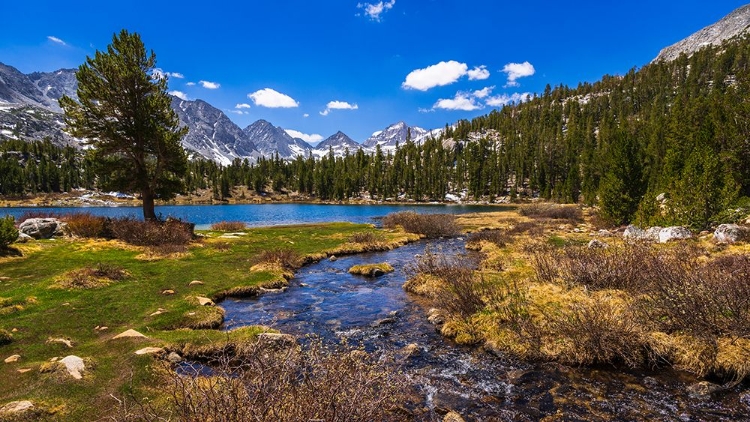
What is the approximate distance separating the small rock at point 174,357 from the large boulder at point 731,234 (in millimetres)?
33351

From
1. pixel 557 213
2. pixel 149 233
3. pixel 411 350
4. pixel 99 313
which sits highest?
pixel 557 213

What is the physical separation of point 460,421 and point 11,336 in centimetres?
1454

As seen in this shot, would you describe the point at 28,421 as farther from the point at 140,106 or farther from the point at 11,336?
the point at 140,106

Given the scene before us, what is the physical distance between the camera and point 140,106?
112ft

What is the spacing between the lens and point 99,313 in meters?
15.6

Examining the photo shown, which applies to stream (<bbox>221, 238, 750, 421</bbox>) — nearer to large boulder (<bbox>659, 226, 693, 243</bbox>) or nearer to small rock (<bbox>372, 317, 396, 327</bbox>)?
small rock (<bbox>372, 317, 396, 327</bbox>)

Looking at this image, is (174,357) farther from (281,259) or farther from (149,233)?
(149,233)

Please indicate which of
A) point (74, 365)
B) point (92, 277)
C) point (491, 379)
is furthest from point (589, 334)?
point (92, 277)

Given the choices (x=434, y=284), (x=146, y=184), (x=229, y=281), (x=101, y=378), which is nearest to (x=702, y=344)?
(x=434, y=284)

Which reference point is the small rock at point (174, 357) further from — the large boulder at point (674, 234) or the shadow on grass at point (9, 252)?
the large boulder at point (674, 234)

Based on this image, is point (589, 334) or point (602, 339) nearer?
point (602, 339)

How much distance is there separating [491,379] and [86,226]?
35.3 metres

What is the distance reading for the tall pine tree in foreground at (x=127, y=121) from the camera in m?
32.1

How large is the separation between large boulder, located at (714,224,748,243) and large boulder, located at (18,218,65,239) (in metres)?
51.9
